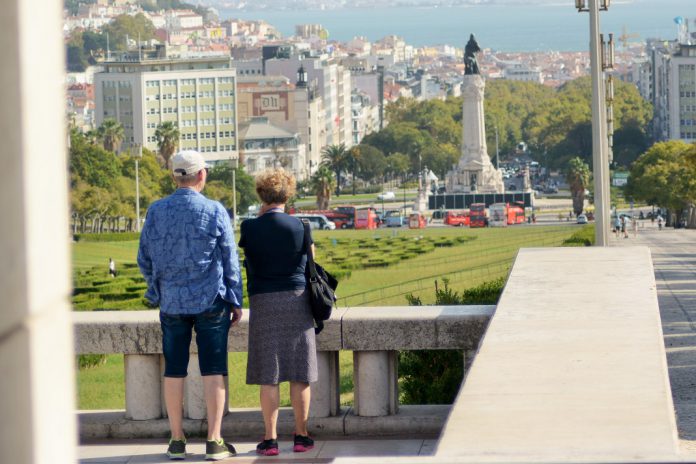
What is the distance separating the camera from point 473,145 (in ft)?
455

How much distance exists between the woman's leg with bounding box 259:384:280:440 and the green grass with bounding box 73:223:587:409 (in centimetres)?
843

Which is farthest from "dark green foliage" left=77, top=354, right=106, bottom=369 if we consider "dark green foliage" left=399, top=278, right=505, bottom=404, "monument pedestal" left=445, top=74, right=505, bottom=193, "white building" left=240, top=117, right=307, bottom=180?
"white building" left=240, top=117, right=307, bottom=180

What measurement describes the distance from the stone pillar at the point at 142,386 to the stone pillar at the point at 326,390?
2.56ft

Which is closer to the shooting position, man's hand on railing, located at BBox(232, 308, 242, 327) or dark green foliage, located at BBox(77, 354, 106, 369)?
man's hand on railing, located at BBox(232, 308, 242, 327)

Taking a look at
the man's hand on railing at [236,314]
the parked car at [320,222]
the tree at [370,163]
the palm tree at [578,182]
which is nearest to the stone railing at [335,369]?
the man's hand on railing at [236,314]

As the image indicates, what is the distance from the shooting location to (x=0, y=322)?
2729mm

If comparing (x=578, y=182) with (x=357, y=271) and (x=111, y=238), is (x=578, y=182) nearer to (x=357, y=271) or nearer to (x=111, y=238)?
(x=111, y=238)

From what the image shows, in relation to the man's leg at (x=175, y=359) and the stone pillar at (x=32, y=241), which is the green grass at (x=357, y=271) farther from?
the stone pillar at (x=32, y=241)

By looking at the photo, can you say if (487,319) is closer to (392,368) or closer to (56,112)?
(392,368)

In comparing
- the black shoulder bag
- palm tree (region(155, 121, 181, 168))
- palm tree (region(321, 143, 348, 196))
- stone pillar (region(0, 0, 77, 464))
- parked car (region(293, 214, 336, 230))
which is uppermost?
palm tree (region(155, 121, 181, 168))

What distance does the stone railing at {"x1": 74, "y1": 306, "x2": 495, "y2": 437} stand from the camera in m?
8.11

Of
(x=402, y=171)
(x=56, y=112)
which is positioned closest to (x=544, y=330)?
(x=56, y=112)

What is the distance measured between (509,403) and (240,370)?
54.8 ft

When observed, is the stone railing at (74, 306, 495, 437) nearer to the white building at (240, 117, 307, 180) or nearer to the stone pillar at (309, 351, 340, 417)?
the stone pillar at (309, 351, 340, 417)
